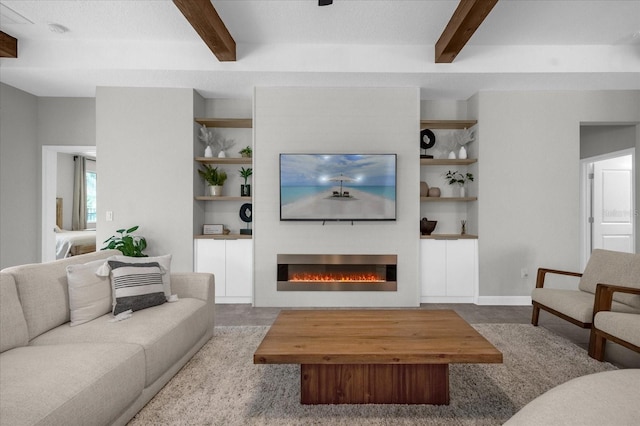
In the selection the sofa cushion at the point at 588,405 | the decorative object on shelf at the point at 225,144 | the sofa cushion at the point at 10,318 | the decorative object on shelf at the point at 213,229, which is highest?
the decorative object on shelf at the point at 225,144

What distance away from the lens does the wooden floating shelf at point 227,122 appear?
4.28m

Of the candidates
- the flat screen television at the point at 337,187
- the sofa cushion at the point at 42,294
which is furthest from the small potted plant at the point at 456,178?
the sofa cushion at the point at 42,294

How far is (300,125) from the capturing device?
4156mm

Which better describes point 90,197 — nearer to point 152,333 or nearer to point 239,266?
point 239,266

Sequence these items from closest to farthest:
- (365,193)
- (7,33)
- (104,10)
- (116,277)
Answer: (116,277), (104,10), (7,33), (365,193)

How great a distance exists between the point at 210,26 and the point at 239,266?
2.59m

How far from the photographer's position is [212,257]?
4285 millimetres

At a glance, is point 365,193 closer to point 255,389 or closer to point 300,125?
point 300,125

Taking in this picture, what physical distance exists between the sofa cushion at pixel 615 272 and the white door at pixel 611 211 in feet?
8.56

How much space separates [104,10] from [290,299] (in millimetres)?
3386

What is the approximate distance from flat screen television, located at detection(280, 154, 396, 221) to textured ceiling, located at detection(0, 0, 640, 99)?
2.96ft

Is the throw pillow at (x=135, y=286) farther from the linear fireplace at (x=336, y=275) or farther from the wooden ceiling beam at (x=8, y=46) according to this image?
the wooden ceiling beam at (x=8, y=46)

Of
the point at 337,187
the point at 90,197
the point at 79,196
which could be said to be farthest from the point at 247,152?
the point at 90,197

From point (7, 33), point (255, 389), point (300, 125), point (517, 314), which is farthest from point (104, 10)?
point (517, 314)
